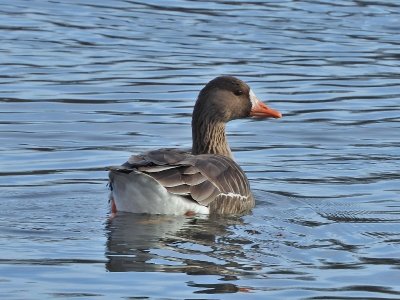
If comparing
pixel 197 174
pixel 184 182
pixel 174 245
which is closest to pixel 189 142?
pixel 197 174

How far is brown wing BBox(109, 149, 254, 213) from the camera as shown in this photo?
1278 cm

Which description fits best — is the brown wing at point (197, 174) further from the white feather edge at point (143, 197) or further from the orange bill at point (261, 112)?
the orange bill at point (261, 112)

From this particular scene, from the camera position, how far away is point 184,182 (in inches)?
510

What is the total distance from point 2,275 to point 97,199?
3702mm

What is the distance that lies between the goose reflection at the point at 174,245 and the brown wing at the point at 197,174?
0.79ft

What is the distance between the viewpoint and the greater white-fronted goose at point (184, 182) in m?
12.8

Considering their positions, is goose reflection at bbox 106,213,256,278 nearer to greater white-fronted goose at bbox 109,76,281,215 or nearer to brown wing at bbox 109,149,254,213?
greater white-fronted goose at bbox 109,76,281,215

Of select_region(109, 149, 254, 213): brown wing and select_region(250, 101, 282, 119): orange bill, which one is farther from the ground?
select_region(250, 101, 282, 119): orange bill

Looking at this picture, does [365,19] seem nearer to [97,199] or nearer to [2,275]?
[97,199]

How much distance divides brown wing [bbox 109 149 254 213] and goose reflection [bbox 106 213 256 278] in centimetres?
24

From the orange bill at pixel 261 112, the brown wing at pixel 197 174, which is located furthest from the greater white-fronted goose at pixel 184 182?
the orange bill at pixel 261 112

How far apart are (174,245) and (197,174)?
165 centimetres

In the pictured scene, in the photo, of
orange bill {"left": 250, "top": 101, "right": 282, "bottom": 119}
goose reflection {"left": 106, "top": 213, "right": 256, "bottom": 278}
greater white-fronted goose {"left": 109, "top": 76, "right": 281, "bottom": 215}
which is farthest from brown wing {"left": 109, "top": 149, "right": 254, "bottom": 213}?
orange bill {"left": 250, "top": 101, "right": 282, "bottom": 119}

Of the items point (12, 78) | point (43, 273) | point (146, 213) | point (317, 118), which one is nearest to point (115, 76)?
point (12, 78)
